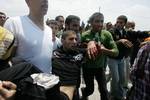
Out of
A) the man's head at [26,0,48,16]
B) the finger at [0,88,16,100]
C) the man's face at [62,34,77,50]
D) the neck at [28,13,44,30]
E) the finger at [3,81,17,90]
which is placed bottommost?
Result: the man's face at [62,34,77,50]

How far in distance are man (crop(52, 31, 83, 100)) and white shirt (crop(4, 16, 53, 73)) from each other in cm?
48

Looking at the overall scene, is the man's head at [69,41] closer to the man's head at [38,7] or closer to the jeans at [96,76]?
the man's head at [38,7]

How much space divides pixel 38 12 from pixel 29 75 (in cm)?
72

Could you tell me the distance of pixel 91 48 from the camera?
12.4 ft

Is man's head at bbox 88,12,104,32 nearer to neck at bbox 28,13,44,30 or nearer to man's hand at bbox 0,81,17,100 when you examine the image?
neck at bbox 28,13,44,30

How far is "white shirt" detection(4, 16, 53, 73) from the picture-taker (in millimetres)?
3184

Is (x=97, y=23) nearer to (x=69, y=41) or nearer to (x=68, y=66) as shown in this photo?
(x=69, y=41)

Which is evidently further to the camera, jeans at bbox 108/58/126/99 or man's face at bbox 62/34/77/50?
jeans at bbox 108/58/126/99

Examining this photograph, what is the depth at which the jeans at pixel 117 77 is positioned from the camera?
762 cm

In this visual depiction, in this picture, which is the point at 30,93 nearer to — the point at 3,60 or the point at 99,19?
the point at 3,60

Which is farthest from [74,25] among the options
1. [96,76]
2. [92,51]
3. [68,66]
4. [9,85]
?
[9,85]

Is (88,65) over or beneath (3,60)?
beneath

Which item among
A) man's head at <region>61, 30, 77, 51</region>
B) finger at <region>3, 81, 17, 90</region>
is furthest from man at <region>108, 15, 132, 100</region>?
finger at <region>3, 81, 17, 90</region>

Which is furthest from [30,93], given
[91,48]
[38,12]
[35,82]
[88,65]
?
[88,65]
